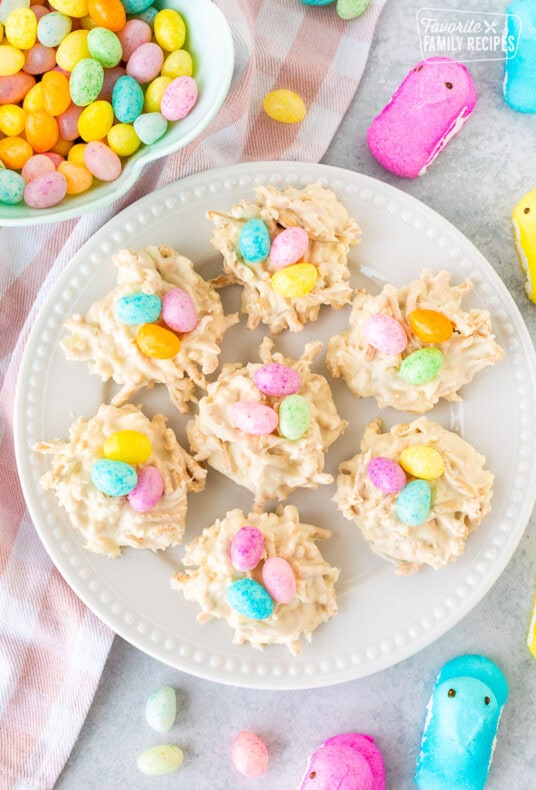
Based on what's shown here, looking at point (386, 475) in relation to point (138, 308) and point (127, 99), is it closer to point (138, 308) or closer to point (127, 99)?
point (138, 308)

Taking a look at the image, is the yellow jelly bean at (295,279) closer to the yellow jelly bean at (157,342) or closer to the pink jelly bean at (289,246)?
the pink jelly bean at (289,246)

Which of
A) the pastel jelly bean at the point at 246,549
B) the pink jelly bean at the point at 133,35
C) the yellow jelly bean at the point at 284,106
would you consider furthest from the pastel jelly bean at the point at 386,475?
the pink jelly bean at the point at 133,35

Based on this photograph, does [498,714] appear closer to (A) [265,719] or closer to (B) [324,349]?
(A) [265,719]

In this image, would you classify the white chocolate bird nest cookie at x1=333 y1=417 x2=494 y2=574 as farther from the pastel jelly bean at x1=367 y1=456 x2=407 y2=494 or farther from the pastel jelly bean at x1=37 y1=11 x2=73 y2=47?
the pastel jelly bean at x1=37 y1=11 x2=73 y2=47

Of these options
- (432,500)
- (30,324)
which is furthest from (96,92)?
(432,500)

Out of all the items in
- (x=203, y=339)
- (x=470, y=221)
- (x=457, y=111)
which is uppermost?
(x=457, y=111)

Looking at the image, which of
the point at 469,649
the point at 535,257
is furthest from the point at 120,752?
the point at 535,257

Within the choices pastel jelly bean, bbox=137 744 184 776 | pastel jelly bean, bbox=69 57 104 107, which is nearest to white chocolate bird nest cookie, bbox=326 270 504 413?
pastel jelly bean, bbox=69 57 104 107
